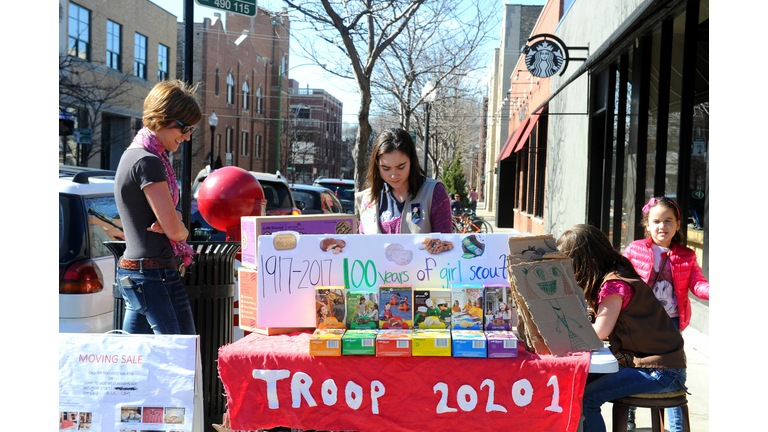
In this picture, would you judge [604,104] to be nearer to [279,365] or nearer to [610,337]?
[610,337]

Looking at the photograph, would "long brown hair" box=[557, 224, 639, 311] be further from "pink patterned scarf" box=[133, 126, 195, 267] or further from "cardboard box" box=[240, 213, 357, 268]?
"pink patterned scarf" box=[133, 126, 195, 267]

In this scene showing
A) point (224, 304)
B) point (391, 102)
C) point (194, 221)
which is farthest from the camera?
point (391, 102)

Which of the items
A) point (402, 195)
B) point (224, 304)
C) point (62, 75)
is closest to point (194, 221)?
point (224, 304)

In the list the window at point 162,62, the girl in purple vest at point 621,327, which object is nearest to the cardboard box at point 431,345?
the girl in purple vest at point 621,327

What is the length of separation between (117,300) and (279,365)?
4.95 feet

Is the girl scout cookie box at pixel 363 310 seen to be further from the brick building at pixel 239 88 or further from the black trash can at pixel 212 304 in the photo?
the brick building at pixel 239 88

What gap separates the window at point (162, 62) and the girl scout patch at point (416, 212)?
31.7 metres

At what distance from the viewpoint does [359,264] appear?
3.02 m

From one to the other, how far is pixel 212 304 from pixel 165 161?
111 cm

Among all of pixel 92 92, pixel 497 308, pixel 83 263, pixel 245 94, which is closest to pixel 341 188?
pixel 92 92

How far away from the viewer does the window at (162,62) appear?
1281 inches

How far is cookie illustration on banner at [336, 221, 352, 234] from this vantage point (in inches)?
133

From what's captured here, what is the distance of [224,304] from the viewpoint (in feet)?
13.2

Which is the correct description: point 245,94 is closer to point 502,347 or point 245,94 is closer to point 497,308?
point 497,308
